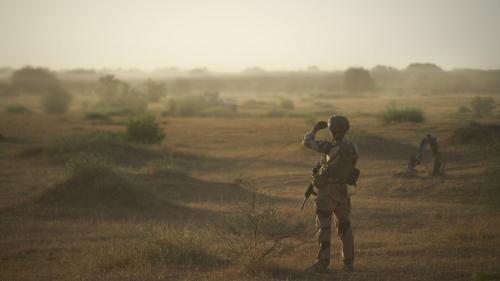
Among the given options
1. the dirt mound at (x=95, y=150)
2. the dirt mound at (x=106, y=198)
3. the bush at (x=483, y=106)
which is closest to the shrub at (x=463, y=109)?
the bush at (x=483, y=106)

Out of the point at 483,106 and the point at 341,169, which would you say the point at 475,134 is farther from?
the point at 341,169

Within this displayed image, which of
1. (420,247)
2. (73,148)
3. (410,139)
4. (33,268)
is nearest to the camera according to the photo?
(33,268)

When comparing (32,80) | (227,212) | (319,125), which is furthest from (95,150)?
(32,80)

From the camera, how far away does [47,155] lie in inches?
830

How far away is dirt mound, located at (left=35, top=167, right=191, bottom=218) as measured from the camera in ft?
41.9

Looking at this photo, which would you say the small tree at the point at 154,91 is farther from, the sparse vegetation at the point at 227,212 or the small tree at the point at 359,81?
the sparse vegetation at the point at 227,212

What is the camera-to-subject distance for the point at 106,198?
13344 mm

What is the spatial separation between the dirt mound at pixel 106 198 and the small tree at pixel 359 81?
7779cm

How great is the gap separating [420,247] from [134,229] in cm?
545

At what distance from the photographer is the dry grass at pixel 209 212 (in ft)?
26.1

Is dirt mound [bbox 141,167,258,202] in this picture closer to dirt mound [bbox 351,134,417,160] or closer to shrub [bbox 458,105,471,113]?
dirt mound [bbox 351,134,417,160]

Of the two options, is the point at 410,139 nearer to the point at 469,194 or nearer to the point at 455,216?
the point at 469,194

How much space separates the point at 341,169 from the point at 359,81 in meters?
84.2

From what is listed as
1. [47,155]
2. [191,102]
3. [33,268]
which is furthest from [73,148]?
[191,102]
